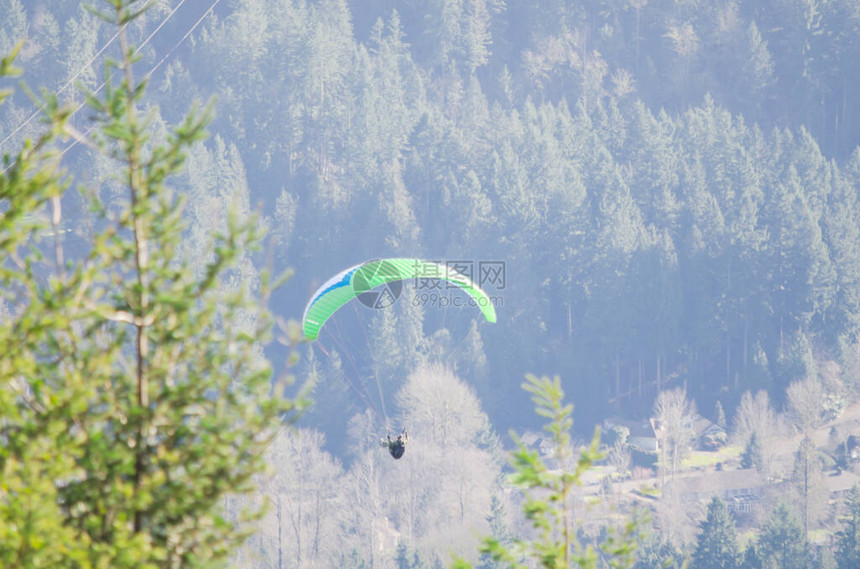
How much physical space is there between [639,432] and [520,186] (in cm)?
2233

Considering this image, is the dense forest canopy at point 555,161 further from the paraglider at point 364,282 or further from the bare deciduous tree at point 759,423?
the paraglider at point 364,282

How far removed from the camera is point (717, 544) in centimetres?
5572

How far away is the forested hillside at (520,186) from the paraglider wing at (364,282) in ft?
116

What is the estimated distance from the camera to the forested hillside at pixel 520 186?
85.8 metres

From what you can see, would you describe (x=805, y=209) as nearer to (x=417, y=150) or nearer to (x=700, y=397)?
(x=700, y=397)

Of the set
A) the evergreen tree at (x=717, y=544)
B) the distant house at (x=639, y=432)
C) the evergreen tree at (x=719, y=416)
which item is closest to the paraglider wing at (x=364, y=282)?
the evergreen tree at (x=717, y=544)

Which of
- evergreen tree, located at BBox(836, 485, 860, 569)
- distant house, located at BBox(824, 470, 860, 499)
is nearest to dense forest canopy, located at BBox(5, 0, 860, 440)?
distant house, located at BBox(824, 470, 860, 499)

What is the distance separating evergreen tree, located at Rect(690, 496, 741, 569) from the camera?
55.3 meters

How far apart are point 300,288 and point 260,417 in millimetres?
92311

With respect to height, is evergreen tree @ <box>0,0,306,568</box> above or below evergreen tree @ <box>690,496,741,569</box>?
below

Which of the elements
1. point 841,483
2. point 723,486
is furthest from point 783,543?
point 841,483

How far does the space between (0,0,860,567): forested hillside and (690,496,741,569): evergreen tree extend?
11383 mm

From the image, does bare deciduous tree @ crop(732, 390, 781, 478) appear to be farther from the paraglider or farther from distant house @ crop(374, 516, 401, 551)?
the paraglider

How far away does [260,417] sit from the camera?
29.8ft
